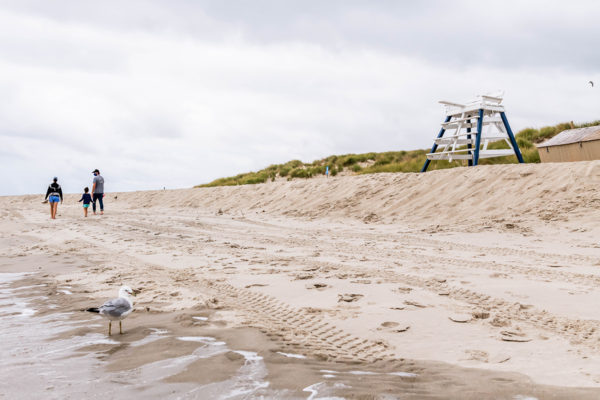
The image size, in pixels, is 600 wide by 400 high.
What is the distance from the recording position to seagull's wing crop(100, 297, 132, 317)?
397cm

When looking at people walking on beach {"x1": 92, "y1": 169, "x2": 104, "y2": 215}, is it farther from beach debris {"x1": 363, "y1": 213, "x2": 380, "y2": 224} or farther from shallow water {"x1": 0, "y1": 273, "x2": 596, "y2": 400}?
shallow water {"x1": 0, "y1": 273, "x2": 596, "y2": 400}

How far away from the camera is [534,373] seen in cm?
298

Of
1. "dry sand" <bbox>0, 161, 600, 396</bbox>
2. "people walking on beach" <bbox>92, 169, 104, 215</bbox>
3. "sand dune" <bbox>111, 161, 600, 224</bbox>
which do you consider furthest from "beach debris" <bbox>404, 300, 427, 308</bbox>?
"people walking on beach" <bbox>92, 169, 104, 215</bbox>

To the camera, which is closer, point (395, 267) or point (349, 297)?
point (349, 297)

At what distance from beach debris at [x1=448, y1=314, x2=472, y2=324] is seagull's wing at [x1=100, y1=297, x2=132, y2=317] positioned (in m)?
2.90

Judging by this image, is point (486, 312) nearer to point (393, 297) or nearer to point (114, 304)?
point (393, 297)

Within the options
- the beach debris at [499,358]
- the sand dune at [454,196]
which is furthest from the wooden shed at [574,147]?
the beach debris at [499,358]

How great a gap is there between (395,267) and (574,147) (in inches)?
405

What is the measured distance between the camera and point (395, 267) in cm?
623

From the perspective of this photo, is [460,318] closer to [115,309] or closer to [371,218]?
[115,309]

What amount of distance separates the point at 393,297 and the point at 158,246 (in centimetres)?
603

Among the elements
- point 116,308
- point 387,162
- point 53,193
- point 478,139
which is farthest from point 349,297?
point 387,162

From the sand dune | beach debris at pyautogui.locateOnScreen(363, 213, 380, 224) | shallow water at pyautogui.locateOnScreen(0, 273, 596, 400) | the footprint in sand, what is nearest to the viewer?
shallow water at pyautogui.locateOnScreen(0, 273, 596, 400)

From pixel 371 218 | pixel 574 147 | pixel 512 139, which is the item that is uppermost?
pixel 512 139
